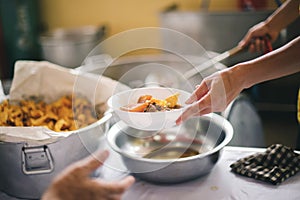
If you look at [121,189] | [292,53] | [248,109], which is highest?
[292,53]

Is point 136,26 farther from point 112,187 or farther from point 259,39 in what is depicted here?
point 112,187

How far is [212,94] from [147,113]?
0.14m

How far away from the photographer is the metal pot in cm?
195

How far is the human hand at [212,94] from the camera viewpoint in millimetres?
751

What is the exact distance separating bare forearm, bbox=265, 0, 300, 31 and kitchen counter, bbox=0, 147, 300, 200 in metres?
0.49

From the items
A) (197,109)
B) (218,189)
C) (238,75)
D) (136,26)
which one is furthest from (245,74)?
(136,26)

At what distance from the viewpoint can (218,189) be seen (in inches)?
30.5

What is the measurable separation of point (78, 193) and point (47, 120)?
38 centimetres

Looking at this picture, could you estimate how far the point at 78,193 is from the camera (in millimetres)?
588

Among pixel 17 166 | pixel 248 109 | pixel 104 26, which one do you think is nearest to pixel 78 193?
pixel 17 166

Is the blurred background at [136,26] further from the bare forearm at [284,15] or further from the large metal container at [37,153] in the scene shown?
the large metal container at [37,153]

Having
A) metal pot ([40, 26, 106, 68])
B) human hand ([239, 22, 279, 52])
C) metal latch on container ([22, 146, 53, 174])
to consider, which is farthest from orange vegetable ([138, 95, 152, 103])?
metal pot ([40, 26, 106, 68])

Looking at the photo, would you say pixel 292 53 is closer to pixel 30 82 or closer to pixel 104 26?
pixel 30 82

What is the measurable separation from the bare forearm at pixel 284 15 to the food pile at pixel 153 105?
0.49 metres
